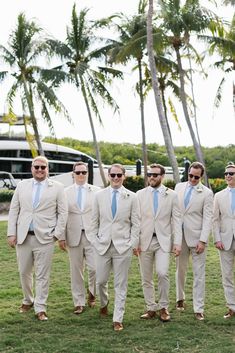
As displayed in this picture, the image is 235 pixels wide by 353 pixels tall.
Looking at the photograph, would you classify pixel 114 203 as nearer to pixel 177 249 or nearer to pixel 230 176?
pixel 177 249

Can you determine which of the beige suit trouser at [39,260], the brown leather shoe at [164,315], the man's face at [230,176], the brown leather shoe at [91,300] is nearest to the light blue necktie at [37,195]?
the beige suit trouser at [39,260]

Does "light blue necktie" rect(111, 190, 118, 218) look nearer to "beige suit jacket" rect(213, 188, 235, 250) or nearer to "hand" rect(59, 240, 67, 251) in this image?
"hand" rect(59, 240, 67, 251)

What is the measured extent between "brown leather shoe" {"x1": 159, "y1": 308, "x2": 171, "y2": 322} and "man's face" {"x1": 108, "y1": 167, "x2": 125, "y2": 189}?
1.56m

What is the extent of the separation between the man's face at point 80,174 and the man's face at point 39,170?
0.48 m

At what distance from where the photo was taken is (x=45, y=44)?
26.0m

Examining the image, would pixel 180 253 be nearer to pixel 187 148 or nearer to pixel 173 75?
pixel 173 75

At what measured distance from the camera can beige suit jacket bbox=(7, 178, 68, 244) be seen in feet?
23.8

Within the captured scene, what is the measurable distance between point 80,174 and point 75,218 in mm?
561

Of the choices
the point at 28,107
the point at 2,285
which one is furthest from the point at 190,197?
the point at 28,107

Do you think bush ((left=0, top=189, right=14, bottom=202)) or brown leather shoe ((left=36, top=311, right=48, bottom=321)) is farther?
bush ((left=0, top=189, right=14, bottom=202))

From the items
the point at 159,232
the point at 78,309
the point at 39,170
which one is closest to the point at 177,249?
the point at 159,232

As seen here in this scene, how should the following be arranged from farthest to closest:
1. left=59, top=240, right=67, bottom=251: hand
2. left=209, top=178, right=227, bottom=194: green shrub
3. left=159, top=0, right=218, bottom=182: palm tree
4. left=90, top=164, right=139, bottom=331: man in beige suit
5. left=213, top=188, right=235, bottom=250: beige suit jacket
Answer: left=209, top=178, right=227, bottom=194: green shrub < left=159, top=0, right=218, bottom=182: palm tree < left=59, top=240, right=67, bottom=251: hand < left=213, top=188, right=235, bottom=250: beige suit jacket < left=90, top=164, right=139, bottom=331: man in beige suit

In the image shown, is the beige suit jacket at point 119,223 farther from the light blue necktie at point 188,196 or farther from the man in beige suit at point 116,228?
the light blue necktie at point 188,196

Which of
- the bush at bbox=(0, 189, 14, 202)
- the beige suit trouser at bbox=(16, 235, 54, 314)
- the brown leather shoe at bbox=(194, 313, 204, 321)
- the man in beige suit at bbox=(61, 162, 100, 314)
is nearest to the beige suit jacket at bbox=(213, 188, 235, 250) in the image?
the brown leather shoe at bbox=(194, 313, 204, 321)
